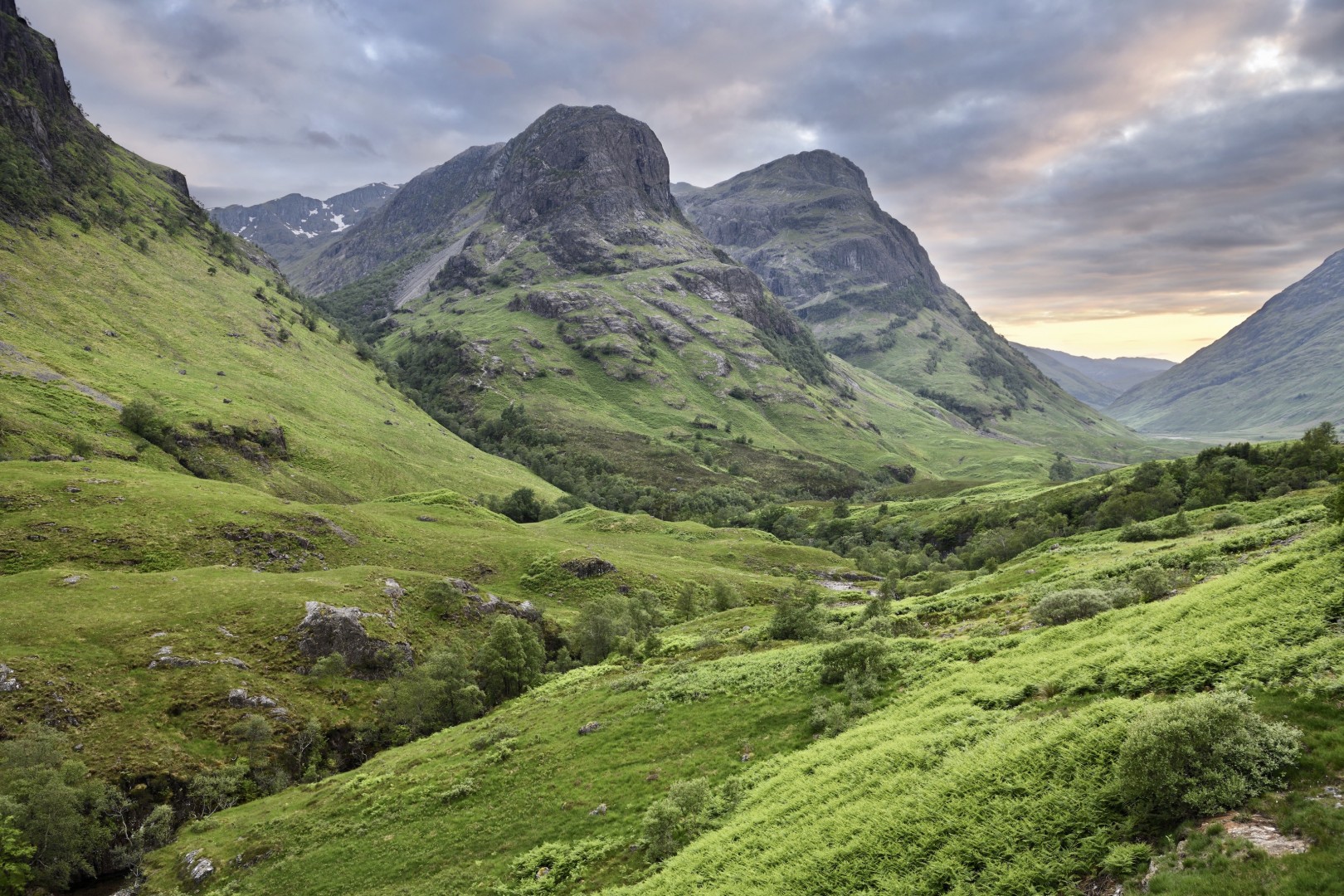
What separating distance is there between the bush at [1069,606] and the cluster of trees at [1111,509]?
106ft

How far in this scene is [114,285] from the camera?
552 ft

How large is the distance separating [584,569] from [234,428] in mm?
91549

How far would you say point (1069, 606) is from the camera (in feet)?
97.3

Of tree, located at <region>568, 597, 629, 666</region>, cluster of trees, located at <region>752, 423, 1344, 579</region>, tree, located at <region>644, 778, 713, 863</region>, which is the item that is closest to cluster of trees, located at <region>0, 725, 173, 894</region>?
tree, located at <region>568, 597, 629, 666</region>

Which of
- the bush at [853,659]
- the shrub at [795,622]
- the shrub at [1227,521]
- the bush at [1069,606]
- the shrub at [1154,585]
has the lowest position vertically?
the shrub at [795,622]

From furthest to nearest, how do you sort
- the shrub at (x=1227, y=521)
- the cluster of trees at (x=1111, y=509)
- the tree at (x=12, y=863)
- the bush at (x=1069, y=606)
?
the cluster of trees at (x=1111, y=509), the shrub at (x=1227, y=521), the tree at (x=12, y=863), the bush at (x=1069, y=606)

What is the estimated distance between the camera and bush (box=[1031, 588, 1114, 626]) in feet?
95.6

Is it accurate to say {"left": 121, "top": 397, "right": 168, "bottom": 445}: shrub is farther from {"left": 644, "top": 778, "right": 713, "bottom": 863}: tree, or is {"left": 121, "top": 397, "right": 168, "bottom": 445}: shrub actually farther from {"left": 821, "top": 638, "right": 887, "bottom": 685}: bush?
{"left": 821, "top": 638, "right": 887, "bottom": 685}: bush

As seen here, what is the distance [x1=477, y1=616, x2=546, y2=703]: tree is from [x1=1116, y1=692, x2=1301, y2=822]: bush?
170ft

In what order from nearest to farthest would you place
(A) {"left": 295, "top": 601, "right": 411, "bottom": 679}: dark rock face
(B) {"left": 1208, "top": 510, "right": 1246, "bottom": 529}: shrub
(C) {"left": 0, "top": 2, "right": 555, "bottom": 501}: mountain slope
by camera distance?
1. (B) {"left": 1208, "top": 510, "right": 1246, "bottom": 529}: shrub
2. (A) {"left": 295, "top": 601, "right": 411, "bottom": 679}: dark rock face
3. (C) {"left": 0, "top": 2, "right": 555, "bottom": 501}: mountain slope

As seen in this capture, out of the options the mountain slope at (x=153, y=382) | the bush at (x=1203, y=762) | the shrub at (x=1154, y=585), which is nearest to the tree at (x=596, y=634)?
the shrub at (x=1154, y=585)

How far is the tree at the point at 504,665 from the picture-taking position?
5738cm

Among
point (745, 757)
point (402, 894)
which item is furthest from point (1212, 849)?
point (402, 894)

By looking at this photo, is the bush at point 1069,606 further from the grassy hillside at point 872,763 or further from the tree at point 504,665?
the tree at point 504,665
